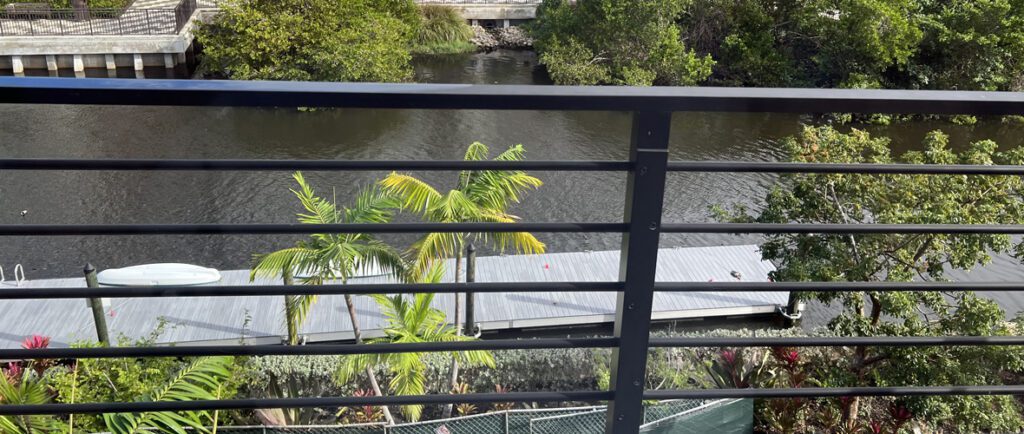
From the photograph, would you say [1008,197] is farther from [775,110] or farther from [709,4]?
[709,4]

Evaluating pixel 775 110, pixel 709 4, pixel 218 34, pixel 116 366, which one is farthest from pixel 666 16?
pixel 775 110

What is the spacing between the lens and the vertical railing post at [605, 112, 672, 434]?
132cm

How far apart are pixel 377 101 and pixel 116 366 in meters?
4.71

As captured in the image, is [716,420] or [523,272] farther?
[523,272]

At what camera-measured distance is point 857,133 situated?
8.25 metres

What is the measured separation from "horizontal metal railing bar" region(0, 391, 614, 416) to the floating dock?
22.2 ft

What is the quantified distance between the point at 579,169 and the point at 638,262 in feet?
0.66

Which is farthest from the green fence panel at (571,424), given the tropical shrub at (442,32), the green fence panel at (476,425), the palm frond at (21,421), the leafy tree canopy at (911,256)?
the tropical shrub at (442,32)

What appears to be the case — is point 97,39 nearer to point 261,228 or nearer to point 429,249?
point 429,249

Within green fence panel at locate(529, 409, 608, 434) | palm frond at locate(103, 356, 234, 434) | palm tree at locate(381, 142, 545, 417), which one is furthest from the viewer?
palm tree at locate(381, 142, 545, 417)

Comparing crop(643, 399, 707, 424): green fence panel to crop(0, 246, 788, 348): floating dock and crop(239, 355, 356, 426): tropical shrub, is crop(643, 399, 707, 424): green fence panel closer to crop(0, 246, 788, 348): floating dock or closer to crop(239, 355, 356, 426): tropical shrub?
crop(239, 355, 356, 426): tropical shrub

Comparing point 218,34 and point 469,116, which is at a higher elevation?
point 218,34

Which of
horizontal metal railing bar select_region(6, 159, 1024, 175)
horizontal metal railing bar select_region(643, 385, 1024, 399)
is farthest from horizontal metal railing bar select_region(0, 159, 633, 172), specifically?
horizontal metal railing bar select_region(643, 385, 1024, 399)

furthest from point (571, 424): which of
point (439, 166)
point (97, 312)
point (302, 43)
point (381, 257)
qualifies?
point (302, 43)
